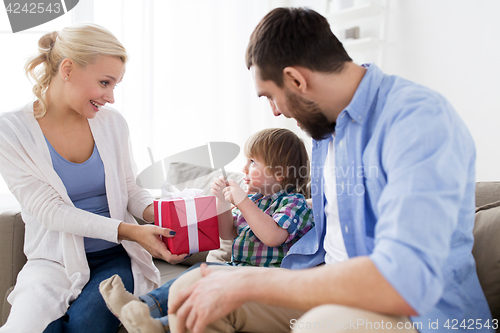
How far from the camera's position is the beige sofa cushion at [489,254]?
0.98 metres

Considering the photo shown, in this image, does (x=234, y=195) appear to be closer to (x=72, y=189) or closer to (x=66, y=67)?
(x=72, y=189)

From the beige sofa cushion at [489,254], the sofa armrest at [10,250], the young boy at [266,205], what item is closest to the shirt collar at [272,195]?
the young boy at [266,205]

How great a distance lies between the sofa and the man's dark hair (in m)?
0.61

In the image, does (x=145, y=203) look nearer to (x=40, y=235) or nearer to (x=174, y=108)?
(x=40, y=235)

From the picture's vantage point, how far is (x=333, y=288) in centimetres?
67

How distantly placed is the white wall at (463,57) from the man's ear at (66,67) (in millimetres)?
1858

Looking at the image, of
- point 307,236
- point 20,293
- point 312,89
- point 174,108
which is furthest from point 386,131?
point 174,108

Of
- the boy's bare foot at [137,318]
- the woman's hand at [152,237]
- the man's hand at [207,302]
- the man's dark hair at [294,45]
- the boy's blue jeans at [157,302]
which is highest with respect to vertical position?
the man's dark hair at [294,45]

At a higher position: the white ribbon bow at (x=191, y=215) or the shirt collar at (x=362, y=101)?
the shirt collar at (x=362, y=101)

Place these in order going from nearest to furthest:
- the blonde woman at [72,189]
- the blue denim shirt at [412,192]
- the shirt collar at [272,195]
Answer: the blue denim shirt at [412,192] < the blonde woman at [72,189] < the shirt collar at [272,195]

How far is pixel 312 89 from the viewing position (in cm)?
96

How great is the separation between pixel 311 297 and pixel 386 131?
0.40 m

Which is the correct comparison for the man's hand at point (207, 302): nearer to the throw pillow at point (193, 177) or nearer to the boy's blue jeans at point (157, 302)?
the boy's blue jeans at point (157, 302)

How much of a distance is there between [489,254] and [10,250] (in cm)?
163
